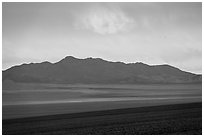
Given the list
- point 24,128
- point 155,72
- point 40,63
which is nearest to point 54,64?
point 40,63

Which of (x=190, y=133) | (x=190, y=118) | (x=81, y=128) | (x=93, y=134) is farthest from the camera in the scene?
(x=190, y=118)

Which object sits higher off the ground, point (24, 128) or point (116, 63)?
point (116, 63)

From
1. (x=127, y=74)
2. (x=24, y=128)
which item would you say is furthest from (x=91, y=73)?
(x=24, y=128)

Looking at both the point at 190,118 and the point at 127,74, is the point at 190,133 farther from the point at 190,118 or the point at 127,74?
the point at 127,74

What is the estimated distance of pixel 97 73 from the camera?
17262 cm

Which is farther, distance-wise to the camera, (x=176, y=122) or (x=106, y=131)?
(x=176, y=122)

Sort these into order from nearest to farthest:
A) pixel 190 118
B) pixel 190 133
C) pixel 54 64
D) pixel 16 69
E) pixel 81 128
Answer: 1. pixel 190 133
2. pixel 81 128
3. pixel 190 118
4. pixel 16 69
5. pixel 54 64

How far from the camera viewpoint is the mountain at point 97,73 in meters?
145

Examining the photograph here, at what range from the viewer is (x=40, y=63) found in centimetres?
18725

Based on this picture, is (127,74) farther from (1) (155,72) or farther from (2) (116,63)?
(2) (116,63)

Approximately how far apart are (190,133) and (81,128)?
5290 mm

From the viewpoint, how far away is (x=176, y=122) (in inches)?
595

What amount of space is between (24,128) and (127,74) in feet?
516

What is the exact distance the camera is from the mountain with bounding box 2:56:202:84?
145m
